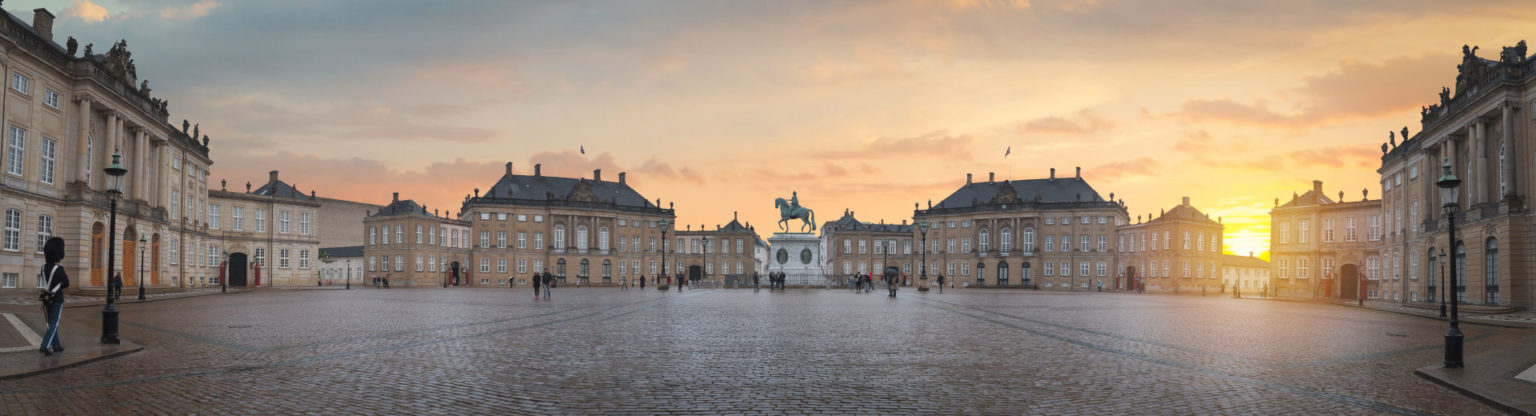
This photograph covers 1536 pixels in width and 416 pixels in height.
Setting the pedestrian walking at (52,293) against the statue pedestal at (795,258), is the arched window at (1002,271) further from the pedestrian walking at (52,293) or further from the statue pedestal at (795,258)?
the pedestrian walking at (52,293)

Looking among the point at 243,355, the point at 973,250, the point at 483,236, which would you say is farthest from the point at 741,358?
the point at 973,250

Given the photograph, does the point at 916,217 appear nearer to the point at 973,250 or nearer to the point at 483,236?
the point at 973,250

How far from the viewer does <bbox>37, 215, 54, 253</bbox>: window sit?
3675 centimetres

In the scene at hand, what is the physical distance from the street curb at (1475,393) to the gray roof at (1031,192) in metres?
92.4

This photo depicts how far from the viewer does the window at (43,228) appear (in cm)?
3675

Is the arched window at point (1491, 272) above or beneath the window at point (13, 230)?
beneath

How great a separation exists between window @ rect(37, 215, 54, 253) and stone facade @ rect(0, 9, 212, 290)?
0.18ft

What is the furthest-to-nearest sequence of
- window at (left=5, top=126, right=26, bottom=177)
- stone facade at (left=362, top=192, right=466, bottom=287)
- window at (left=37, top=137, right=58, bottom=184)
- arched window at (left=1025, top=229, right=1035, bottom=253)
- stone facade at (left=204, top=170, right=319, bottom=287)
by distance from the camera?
arched window at (left=1025, top=229, right=1035, bottom=253) → stone facade at (left=362, top=192, right=466, bottom=287) → stone facade at (left=204, top=170, right=319, bottom=287) → window at (left=37, top=137, right=58, bottom=184) → window at (left=5, top=126, right=26, bottom=177)

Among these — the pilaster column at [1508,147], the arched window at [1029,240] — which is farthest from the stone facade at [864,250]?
the pilaster column at [1508,147]

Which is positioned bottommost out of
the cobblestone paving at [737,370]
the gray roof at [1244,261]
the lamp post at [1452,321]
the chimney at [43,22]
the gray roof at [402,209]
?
the gray roof at [1244,261]

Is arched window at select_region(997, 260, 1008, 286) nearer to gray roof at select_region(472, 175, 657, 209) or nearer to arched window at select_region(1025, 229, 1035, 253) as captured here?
arched window at select_region(1025, 229, 1035, 253)

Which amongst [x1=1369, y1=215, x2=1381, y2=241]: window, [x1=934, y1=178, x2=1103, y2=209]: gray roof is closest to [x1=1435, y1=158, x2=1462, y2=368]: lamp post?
[x1=1369, y1=215, x2=1381, y2=241]: window

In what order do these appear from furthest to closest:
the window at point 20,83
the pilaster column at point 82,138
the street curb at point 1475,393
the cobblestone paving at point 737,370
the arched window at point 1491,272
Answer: the pilaster column at point 82,138 < the arched window at point 1491,272 < the window at point 20,83 < the cobblestone paving at point 737,370 < the street curb at point 1475,393

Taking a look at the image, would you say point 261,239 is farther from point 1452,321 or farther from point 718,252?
point 1452,321
